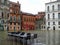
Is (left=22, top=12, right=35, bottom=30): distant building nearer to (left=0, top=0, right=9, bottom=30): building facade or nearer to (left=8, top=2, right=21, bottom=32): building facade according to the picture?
(left=8, top=2, right=21, bottom=32): building facade

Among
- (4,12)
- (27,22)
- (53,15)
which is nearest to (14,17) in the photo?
(4,12)

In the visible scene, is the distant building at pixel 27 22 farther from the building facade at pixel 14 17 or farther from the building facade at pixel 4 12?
the building facade at pixel 4 12

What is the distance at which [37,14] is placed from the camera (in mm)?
71500

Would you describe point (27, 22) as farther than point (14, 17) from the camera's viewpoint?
Yes

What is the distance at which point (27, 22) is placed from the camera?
60406mm

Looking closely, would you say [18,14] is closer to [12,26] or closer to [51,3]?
[12,26]

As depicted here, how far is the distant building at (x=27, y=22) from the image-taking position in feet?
189

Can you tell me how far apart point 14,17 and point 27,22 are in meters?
8.58

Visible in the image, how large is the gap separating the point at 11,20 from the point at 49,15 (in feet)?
38.4

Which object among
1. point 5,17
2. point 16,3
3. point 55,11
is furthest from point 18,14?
point 55,11

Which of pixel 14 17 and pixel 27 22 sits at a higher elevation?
pixel 14 17

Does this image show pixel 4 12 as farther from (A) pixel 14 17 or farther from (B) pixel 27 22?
(B) pixel 27 22

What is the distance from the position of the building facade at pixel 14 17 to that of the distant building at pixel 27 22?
3544 millimetres

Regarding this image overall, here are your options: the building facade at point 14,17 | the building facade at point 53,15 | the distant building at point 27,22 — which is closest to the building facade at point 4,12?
the building facade at point 14,17
